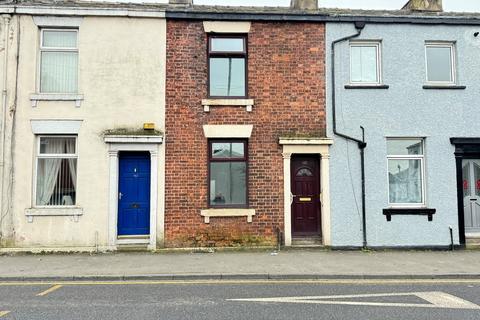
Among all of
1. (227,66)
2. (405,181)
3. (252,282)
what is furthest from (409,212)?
(227,66)

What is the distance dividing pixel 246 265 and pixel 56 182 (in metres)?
5.75

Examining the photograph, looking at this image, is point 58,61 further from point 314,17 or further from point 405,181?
point 405,181

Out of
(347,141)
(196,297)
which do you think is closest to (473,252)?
(347,141)

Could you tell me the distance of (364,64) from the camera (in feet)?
37.3

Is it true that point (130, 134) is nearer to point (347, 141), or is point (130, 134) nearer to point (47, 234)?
point (47, 234)

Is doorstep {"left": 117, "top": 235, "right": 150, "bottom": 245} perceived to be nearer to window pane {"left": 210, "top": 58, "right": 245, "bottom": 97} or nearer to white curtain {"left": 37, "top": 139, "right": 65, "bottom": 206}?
white curtain {"left": 37, "top": 139, "right": 65, "bottom": 206}

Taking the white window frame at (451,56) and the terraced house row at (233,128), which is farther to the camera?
the white window frame at (451,56)

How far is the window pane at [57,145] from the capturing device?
34.8 feet

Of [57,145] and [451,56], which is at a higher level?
[451,56]

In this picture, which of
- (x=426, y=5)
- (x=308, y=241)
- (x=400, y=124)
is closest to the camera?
(x=308, y=241)

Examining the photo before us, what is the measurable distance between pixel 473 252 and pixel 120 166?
9.61 meters

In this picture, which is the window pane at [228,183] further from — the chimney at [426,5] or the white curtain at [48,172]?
the chimney at [426,5]

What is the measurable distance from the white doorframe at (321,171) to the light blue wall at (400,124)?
18cm

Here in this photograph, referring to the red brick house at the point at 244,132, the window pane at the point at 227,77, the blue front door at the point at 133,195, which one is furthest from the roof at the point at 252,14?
the blue front door at the point at 133,195
